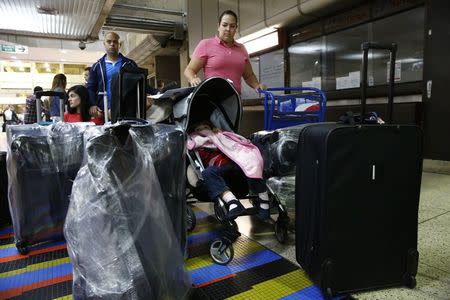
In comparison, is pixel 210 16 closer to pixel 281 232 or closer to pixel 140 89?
pixel 140 89

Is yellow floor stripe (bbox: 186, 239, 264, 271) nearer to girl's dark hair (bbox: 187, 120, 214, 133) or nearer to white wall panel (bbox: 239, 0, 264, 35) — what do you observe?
girl's dark hair (bbox: 187, 120, 214, 133)

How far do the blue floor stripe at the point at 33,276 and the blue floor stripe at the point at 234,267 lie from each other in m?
0.71

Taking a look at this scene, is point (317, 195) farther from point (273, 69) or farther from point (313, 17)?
point (273, 69)

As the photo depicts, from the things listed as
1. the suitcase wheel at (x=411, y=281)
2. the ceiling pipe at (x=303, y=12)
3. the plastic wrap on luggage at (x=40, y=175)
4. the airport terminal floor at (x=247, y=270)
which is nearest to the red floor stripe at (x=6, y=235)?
the airport terminal floor at (x=247, y=270)

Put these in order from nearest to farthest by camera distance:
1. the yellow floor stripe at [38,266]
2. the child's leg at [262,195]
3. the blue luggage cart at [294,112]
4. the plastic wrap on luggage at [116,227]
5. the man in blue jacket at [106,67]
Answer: the plastic wrap on luggage at [116,227] → the yellow floor stripe at [38,266] → the child's leg at [262,195] → the blue luggage cart at [294,112] → the man in blue jacket at [106,67]

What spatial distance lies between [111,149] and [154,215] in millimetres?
299

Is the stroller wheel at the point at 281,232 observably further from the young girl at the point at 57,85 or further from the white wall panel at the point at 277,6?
the white wall panel at the point at 277,6

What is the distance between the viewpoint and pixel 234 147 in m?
1.93

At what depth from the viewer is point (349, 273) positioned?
137 cm

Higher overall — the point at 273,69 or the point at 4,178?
the point at 273,69

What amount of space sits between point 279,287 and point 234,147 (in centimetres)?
82

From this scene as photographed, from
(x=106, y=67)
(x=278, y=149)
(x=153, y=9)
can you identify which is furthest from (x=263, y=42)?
(x=278, y=149)

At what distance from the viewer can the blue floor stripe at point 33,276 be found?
62.2 inches

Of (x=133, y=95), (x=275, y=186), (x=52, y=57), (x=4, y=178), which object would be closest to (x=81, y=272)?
(x=133, y=95)
